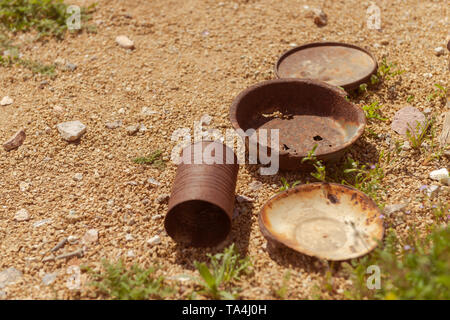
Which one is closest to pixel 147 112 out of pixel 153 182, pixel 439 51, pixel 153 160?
pixel 153 160

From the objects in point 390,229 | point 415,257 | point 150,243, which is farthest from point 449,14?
point 150,243

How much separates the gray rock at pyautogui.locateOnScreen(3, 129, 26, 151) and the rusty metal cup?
1.97 metres

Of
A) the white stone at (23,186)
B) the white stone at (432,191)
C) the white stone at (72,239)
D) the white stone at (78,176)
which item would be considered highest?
the white stone at (432,191)

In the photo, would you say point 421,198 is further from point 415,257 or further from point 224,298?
point 224,298

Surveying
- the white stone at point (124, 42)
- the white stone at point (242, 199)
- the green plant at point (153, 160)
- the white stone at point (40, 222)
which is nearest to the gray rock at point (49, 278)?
the white stone at point (40, 222)

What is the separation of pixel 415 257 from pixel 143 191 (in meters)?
2.34

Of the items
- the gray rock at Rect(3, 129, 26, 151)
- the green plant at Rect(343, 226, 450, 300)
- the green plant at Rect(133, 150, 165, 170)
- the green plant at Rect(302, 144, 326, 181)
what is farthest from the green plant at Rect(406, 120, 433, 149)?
the gray rock at Rect(3, 129, 26, 151)

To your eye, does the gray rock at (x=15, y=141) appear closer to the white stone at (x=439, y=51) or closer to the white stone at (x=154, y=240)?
the white stone at (x=154, y=240)

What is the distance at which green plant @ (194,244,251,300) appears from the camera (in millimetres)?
3320

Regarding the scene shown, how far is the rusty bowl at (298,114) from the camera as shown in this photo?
4441 mm

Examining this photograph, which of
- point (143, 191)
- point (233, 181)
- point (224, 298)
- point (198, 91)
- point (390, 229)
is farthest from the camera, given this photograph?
point (198, 91)

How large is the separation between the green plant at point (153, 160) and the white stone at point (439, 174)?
2456mm

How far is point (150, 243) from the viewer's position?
12.5ft

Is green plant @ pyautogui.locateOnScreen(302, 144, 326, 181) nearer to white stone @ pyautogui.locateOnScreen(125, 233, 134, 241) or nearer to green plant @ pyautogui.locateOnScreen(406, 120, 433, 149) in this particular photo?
green plant @ pyautogui.locateOnScreen(406, 120, 433, 149)
